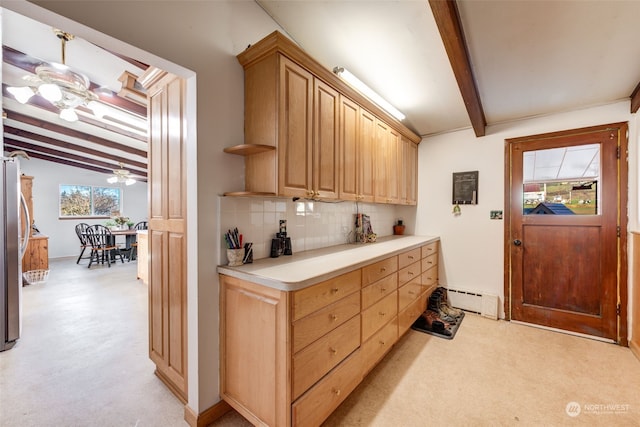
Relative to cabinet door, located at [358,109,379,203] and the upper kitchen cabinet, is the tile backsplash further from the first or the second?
cabinet door, located at [358,109,379,203]

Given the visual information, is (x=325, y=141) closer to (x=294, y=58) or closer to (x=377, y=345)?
(x=294, y=58)

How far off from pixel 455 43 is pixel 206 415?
2.87m

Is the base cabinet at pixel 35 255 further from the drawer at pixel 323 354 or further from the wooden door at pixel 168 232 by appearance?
the drawer at pixel 323 354

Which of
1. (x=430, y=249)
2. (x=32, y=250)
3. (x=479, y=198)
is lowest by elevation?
(x=32, y=250)

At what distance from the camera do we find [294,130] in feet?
5.77

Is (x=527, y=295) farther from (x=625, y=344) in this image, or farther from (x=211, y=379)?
(x=211, y=379)

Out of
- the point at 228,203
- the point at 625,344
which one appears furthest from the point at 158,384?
the point at 625,344

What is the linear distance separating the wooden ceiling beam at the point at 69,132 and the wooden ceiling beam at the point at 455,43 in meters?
6.35

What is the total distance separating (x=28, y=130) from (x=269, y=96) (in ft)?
22.4

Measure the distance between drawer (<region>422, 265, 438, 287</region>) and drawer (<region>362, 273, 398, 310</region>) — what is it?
3.06 ft

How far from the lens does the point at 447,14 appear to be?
1464 millimetres

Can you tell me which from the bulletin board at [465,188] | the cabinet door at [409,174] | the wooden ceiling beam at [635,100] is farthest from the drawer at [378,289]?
the wooden ceiling beam at [635,100]

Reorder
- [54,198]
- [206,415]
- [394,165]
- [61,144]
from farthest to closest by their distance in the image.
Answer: [54,198] → [61,144] → [394,165] → [206,415]

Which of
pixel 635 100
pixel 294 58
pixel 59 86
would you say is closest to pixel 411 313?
pixel 294 58
